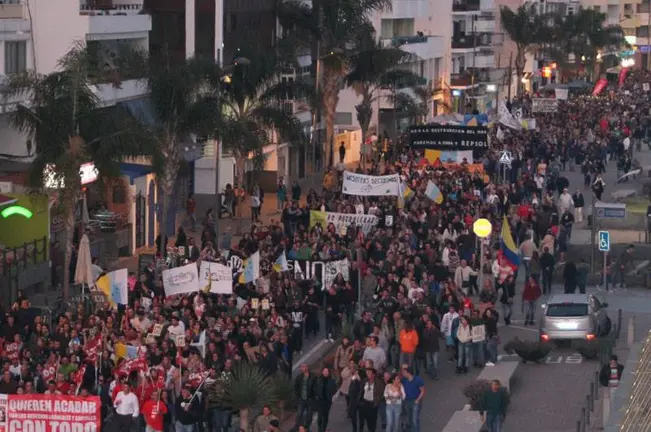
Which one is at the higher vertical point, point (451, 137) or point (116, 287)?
point (451, 137)

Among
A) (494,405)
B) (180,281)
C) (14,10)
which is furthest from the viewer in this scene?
(14,10)

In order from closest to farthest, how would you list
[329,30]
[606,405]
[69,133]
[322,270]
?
[606,405] → [69,133] → [322,270] → [329,30]

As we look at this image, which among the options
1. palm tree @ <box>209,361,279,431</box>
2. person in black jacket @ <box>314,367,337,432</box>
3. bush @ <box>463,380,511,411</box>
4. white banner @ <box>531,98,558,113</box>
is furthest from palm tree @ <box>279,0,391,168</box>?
palm tree @ <box>209,361,279,431</box>

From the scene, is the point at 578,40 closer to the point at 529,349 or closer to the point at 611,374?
the point at 529,349

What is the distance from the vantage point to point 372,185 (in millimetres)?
51406

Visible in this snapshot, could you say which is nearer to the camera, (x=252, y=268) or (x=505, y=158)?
(x=252, y=268)

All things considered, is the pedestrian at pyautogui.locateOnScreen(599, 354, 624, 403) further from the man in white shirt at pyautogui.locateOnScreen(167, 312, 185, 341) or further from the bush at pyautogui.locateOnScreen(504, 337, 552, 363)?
the man in white shirt at pyautogui.locateOnScreen(167, 312, 185, 341)

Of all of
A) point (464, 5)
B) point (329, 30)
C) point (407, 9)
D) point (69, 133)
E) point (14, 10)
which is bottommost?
point (69, 133)

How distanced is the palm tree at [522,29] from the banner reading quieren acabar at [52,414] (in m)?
96.7

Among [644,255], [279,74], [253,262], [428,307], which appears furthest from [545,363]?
[279,74]

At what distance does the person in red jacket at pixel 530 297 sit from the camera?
1640 inches

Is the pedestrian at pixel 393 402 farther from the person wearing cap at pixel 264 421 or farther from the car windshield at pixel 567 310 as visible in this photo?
the car windshield at pixel 567 310

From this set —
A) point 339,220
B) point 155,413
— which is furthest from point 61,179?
point 155,413

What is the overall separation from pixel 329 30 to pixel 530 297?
28.8 meters
